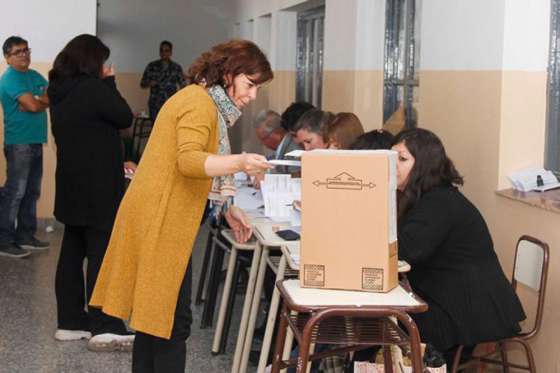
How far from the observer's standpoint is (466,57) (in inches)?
172

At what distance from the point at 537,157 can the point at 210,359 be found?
180cm

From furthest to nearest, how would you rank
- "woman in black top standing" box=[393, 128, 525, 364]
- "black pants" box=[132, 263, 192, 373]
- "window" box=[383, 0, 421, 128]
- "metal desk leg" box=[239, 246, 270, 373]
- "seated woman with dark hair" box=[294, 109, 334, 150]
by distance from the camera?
"window" box=[383, 0, 421, 128] < "seated woman with dark hair" box=[294, 109, 334, 150] < "metal desk leg" box=[239, 246, 270, 373] < "woman in black top standing" box=[393, 128, 525, 364] < "black pants" box=[132, 263, 192, 373]

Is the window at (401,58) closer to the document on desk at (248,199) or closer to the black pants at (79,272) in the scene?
the document on desk at (248,199)

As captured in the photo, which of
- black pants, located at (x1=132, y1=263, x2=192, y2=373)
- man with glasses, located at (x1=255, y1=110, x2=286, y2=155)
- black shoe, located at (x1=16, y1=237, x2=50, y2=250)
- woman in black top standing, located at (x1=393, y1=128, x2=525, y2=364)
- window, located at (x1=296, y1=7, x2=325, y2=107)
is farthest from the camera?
window, located at (x1=296, y1=7, x2=325, y2=107)

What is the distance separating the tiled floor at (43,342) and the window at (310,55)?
2.77 m

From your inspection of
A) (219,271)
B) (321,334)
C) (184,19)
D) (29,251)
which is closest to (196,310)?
(219,271)

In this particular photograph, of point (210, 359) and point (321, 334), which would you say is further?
point (210, 359)

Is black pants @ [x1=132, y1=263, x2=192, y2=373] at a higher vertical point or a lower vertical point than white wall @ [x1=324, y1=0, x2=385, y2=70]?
lower

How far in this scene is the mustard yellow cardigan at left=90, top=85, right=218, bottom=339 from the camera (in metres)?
2.91

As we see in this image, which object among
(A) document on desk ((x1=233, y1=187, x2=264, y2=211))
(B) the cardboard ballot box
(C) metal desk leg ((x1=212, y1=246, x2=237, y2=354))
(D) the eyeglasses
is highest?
(D) the eyeglasses

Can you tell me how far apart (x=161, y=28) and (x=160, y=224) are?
9961 millimetres

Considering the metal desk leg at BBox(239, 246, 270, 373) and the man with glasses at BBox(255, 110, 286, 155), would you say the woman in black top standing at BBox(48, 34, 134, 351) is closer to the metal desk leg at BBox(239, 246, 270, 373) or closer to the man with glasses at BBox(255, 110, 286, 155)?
the metal desk leg at BBox(239, 246, 270, 373)

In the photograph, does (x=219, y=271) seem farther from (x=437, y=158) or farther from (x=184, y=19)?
(x=184, y=19)

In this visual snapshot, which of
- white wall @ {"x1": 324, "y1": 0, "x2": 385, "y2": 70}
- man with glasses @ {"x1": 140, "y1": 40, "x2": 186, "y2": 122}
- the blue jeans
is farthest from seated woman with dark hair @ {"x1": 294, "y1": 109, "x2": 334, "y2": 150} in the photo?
man with glasses @ {"x1": 140, "y1": 40, "x2": 186, "y2": 122}
